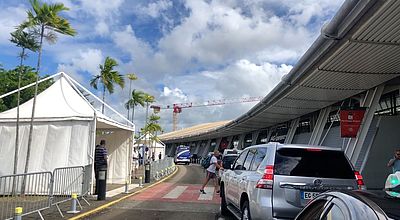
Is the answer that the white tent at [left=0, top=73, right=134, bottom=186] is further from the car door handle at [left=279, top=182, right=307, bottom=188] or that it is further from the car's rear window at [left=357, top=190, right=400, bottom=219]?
the car's rear window at [left=357, top=190, right=400, bottom=219]

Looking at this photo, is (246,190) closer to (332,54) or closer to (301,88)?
(332,54)

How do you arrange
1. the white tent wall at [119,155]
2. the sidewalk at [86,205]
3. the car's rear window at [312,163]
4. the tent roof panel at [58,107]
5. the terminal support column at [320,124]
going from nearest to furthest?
the car's rear window at [312,163], the sidewalk at [86,205], the tent roof panel at [58,107], the white tent wall at [119,155], the terminal support column at [320,124]

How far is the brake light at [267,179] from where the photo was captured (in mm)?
6727

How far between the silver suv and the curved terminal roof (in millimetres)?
3012

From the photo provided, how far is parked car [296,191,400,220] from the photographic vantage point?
263cm

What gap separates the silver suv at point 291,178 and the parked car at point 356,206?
3113 millimetres

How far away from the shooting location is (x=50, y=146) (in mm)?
14453

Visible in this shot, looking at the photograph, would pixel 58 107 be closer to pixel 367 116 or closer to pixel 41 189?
pixel 41 189

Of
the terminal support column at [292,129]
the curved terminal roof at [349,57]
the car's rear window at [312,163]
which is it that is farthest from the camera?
the terminal support column at [292,129]

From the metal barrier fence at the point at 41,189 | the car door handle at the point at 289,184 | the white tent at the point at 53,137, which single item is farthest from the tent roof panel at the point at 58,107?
the car door handle at the point at 289,184

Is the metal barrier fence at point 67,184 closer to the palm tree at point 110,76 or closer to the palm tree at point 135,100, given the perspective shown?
the palm tree at point 110,76

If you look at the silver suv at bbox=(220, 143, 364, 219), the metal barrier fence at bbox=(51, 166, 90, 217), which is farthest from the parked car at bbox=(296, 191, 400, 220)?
the metal barrier fence at bbox=(51, 166, 90, 217)

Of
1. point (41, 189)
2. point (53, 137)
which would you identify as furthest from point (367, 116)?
point (41, 189)

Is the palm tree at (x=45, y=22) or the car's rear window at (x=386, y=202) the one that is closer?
the car's rear window at (x=386, y=202)
